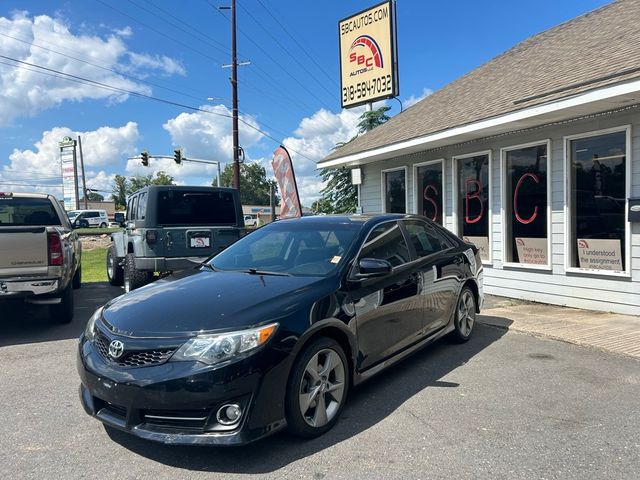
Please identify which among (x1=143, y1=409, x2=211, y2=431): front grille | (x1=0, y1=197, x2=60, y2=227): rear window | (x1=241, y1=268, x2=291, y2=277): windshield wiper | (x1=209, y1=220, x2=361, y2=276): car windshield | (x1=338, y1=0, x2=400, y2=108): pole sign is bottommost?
(x1=143, y1=409, x2=211, y2=431): front grille

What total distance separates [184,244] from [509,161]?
5.81 metres

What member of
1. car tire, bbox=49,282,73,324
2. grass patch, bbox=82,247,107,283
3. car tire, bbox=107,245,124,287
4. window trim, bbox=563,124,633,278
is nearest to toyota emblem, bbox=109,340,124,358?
car tire, bbox=49,282,73,324

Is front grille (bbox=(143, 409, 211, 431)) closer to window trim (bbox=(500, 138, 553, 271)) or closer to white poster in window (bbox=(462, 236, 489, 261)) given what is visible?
window trim (bbox=(500, 138, 553, 271))

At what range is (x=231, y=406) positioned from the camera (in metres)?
2.90

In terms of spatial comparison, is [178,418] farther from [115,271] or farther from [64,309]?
[115,271]

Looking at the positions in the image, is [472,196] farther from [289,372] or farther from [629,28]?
[289,372]

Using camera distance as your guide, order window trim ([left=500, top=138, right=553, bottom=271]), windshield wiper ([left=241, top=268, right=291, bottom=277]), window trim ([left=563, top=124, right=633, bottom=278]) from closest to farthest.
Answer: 1. windshield wiper ([left=241, top=268, right=291, bottom=277])
2. window trim ([left=563, top=124, right=633, bottom=278])
3. window trim ([left=500, top=138, right=553, bottom=271])

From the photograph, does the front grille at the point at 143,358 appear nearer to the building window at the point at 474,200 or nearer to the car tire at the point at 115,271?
the building window at the point at 474,200

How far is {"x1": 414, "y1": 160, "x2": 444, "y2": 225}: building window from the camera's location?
10094 millimetres

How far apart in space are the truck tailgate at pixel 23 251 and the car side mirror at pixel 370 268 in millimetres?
4200

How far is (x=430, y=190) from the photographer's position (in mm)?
10367

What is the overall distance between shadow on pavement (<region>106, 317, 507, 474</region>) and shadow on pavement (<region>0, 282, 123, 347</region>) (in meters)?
3.50

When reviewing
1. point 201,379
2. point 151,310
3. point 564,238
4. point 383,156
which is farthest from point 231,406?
point 383,156

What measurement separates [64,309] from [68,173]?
59000 mm
